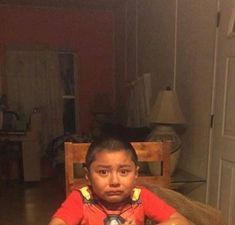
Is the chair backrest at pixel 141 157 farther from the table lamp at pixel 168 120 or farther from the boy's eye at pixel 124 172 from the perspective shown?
the table lamp at pixel 168 120

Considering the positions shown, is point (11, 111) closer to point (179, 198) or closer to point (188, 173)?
point (188, 173)

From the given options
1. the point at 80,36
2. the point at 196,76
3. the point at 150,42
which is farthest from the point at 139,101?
the point at 80,36

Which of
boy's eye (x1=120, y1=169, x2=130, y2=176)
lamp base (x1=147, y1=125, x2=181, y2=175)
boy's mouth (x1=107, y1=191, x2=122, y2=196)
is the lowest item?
lamp base (x1=147, y1=125, x2=181, y2=175)

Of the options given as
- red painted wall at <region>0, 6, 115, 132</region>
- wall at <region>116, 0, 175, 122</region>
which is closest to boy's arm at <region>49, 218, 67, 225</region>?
wall at <region>116, 0, 175, 122</region>

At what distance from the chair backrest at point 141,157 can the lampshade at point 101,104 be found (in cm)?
352

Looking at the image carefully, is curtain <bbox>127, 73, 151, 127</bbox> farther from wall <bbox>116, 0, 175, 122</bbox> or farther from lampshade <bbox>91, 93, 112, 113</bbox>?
lampshade <bbox>91, 93, 112, 113</bbox>

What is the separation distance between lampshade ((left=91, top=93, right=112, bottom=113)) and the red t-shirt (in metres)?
4.06

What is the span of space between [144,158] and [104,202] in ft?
1.94

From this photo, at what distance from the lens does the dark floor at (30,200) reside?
3314mm

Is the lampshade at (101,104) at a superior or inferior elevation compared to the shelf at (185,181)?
superior

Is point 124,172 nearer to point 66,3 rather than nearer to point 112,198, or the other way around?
point 112,198

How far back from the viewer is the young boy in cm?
100

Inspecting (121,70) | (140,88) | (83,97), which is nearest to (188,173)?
(140,88)

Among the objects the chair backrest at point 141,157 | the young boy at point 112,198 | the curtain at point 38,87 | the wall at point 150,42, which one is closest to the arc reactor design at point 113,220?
the young boy at point 112,198
